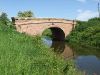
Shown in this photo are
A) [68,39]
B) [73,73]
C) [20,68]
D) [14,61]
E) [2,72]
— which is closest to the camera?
[2,72]

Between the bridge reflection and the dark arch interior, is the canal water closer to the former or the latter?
the bridge reflection

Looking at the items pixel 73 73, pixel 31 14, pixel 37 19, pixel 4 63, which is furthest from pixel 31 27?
pixel 4 63

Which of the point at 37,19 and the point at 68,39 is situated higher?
the point at 37,19

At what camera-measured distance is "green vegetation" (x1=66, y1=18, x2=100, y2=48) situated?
41025 millimetres

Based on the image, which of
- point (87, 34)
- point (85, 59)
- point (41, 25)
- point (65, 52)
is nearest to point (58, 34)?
point (41, 25)

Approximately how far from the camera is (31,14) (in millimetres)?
66438

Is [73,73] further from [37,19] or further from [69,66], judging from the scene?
[37,19]

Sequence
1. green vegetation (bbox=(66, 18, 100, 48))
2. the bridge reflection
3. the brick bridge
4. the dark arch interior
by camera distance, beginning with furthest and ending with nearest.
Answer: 1. the dark arch interior
2. the brick bridge
3. green vegetation (bbox=(66, 18, 100, 48))
4. the bridge reflection

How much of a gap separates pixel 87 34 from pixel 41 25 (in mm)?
7273

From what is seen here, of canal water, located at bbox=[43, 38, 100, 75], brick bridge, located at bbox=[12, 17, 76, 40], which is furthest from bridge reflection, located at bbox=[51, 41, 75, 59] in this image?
brick bridge, located at bbox=[12, 17, 76, 40]

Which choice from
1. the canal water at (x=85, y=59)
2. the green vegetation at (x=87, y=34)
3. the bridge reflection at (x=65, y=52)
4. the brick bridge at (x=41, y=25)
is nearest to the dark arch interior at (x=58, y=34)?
the brick bridge at (x=41, y=25)

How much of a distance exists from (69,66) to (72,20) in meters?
37.5

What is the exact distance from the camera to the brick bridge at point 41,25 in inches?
1751

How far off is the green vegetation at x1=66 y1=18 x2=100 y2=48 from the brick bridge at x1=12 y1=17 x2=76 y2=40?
1.27 metres
